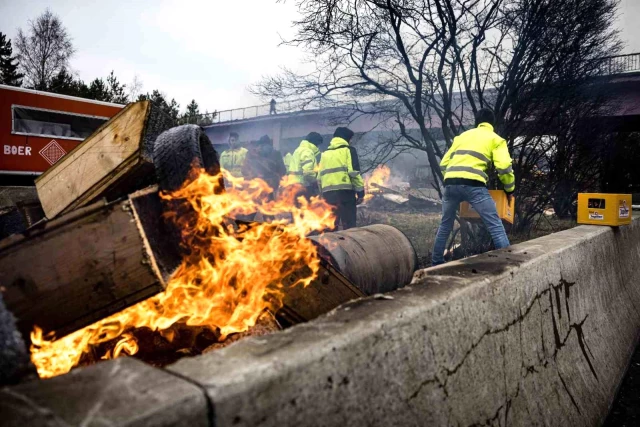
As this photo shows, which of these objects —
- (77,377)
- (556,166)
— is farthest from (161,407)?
(556,166)

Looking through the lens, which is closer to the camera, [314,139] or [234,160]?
[314,139]

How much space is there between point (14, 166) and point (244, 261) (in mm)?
7939

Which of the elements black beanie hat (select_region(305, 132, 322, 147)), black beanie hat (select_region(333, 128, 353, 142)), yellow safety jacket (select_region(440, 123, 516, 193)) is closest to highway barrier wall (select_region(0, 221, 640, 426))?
yellow safety jacket (select_region(440, 123, 516, 193))

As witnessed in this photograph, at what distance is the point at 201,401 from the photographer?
97 centimetres

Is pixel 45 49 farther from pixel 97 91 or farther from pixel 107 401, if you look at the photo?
pixel 107 401

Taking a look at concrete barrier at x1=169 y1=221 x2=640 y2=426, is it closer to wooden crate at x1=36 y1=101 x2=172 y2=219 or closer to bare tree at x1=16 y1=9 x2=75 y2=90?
wooden crate at x1=36 y1=101 x2=172 y2=219

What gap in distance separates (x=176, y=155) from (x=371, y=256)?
2583mm

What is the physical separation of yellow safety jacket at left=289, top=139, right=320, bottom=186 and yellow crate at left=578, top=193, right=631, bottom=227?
5.66 m

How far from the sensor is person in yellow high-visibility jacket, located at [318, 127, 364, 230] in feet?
26.4

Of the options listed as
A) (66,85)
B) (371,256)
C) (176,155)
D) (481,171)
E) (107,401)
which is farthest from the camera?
(66,85)

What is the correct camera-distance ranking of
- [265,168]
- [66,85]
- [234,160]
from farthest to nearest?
[66,85] < [265,168] < [234,160]

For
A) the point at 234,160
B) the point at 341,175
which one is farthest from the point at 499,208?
the point at 234,160

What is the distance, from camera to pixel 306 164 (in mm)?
9688

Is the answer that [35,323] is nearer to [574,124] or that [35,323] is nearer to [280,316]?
[280,316]
